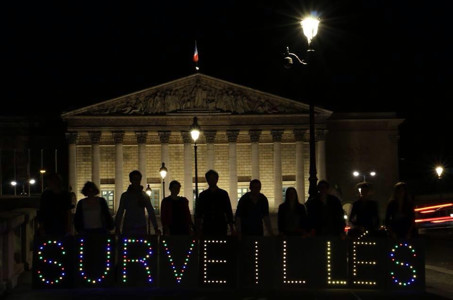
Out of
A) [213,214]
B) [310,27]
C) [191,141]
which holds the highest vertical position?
[310,27]

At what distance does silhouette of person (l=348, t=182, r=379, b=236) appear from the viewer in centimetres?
1574

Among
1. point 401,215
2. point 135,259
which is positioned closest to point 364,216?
point 401,215

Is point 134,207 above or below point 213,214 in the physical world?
above

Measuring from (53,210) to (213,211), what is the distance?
9.28ft

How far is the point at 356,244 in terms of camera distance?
14.2 meters

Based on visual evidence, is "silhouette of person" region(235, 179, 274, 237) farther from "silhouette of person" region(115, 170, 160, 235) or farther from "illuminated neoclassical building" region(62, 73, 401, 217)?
"illuminated neoclassical building" region(62, 73, 401, 217)

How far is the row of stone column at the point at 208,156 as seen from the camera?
68.2m

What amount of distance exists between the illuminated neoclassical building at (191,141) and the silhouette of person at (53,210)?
2087 inches

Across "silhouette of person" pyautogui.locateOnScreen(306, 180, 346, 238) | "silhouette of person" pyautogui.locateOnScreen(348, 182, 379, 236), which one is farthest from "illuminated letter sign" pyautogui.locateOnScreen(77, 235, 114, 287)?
"silhouette of person" pyautogui.locateOnScreen(348, 182, 379, 236)

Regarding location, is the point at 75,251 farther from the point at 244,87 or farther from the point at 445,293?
the point at 244,87

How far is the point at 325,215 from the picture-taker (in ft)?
50.7

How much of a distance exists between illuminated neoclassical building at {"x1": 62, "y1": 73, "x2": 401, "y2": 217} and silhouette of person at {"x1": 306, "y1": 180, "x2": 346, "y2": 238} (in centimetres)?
5309

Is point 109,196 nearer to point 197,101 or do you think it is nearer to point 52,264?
point 197,101

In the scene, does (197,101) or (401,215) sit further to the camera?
(197,101)
